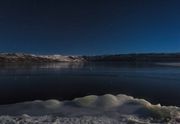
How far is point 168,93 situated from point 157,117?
14886mm

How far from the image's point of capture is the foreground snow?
14.4 meters

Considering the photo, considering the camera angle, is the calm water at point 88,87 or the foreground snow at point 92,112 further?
the calm water at point 88,87

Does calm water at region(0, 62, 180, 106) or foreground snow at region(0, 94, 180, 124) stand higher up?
foreground snow at region(0, 94, 180, 124)

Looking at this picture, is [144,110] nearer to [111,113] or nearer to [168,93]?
[111,113]

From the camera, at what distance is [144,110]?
663 inches

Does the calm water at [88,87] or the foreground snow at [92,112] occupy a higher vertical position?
the foreground snow at [92,112]

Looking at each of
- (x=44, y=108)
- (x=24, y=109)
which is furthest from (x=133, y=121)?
(x=24, y=109)

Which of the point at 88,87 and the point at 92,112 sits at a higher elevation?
the point at 92,112

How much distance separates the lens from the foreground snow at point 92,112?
1437 cm

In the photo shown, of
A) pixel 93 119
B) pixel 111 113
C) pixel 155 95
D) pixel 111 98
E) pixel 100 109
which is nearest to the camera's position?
pixel 93 119

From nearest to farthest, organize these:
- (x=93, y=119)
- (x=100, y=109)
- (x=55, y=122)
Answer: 1. (x=55, y=122)
2. (x=93, y=119)
3. (x=100, y=109)

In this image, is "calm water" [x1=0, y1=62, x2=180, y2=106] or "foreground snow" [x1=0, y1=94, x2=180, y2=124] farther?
"calm water" [x1=0, y1=62, x2=180, y2=106]

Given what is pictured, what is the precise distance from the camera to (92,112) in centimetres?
1680

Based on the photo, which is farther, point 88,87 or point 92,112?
Answer: point 88,87
